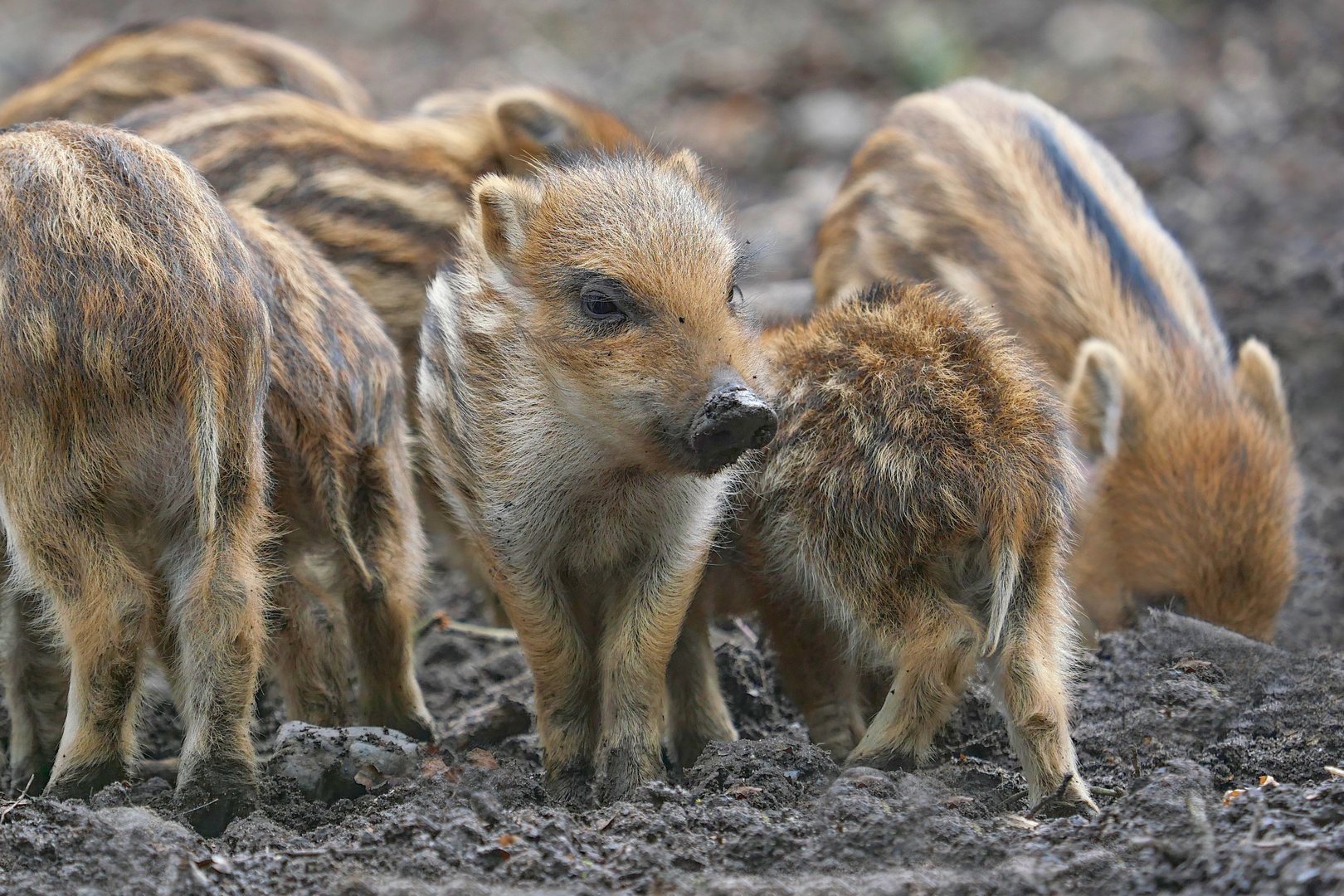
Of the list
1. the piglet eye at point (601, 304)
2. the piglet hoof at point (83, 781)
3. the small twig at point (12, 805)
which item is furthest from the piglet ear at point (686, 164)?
the small twig at point (12, 805)

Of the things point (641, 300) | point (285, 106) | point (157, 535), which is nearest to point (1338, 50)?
point (285, 106)

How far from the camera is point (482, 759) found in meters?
3.57

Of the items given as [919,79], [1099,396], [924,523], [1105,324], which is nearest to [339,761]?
[924,523]

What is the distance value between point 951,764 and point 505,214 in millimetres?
1674

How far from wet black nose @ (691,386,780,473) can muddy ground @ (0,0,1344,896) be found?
0.68m

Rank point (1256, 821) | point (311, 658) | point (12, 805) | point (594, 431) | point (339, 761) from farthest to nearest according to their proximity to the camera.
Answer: point (311, 658) → point (594, 431) → point (339, 761) → point (12, 805) → point (1256, 821)

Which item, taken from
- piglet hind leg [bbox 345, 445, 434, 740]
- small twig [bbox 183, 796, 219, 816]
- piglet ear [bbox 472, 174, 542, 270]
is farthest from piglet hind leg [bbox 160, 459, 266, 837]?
piglet ear [bbox 472, 174, 542, 270]

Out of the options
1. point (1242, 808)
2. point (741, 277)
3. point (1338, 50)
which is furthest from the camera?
point (1338, 50)

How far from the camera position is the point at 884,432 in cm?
329

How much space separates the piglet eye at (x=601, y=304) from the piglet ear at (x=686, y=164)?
20.4 inches

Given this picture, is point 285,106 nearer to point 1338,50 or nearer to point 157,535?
point 157,535

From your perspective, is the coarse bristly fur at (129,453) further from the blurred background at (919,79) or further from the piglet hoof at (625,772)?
the blurred background at (919,79)

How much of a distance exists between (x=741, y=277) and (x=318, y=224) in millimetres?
1934

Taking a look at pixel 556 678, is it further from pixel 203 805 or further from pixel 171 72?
pixel 171 72
